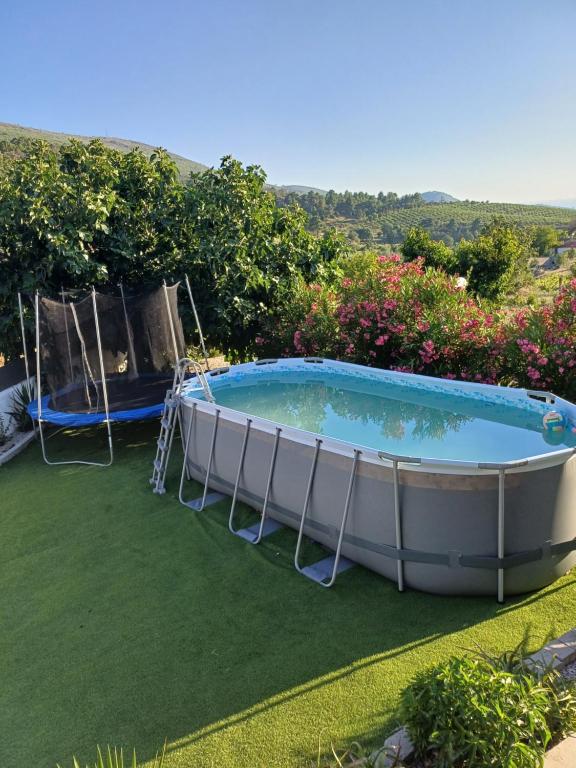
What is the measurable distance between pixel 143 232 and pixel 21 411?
325cm

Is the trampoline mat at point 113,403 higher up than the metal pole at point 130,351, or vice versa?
the metal pole at point 130,351

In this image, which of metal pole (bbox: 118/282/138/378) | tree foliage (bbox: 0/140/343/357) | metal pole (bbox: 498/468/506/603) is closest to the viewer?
metal pole (bbox: 498/468/506/603)

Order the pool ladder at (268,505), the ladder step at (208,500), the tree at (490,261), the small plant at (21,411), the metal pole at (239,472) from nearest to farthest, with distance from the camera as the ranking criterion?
the pool ladder at (268,505)
the metal pole at (239,472)
the ladder step at (208,500)
the small plant at (21,411)
the tree at (490,261)

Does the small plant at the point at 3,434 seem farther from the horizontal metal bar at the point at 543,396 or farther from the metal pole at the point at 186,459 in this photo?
the horizontal metal bar at the point at 543,396

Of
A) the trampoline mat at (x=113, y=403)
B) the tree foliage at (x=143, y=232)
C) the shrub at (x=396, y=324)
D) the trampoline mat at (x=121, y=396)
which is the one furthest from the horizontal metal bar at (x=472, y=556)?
the tree foliage at (x=143, y=232)

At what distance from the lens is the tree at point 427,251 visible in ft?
66.8

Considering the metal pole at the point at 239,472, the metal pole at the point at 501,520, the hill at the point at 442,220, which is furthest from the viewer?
the hill at the point at 442,220

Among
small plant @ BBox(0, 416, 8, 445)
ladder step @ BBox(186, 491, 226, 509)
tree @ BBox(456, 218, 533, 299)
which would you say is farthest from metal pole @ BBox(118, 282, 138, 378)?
Answer: tree @ BBox(456, 218, 533, 299)

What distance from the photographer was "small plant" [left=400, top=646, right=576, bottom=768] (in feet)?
7.03

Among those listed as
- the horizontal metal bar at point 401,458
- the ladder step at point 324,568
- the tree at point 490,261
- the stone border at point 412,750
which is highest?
the tree at point 490,261

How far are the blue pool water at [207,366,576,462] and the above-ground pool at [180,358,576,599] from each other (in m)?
0.02

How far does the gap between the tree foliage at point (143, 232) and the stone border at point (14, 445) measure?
153cm

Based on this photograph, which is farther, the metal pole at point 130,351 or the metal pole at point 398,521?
the metal pole at point 130,351

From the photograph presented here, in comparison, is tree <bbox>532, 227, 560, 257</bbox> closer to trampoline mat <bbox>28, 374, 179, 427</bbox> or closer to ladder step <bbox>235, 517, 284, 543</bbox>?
trampoline mat <bbox>28, 374, 179, 427</bbox>
